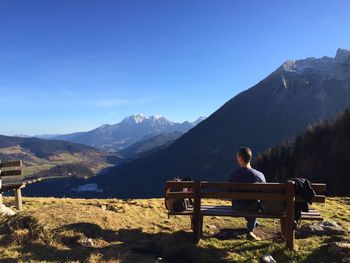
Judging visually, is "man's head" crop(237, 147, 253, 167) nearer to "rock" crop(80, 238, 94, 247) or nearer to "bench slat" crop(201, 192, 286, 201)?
"bench slat" crop(201, 192, 286, 201)

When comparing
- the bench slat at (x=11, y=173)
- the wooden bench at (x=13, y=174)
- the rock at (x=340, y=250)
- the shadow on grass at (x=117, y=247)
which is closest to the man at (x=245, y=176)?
the shadow on grass at (x=117, y=247)

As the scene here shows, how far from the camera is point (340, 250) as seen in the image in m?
11.4

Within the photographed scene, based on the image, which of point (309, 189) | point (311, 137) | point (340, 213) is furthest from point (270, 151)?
point (309, 189)

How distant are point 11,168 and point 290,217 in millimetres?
13116

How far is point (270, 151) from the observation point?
112 meters

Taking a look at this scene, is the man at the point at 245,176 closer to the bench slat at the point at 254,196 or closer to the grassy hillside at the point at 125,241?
the grassy hillside at the point at 125,241

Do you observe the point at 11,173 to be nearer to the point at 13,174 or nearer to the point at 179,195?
the point at 13,174

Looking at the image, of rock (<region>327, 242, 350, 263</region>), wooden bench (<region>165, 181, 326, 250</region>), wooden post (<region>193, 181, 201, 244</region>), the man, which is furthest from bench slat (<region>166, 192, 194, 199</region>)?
rock (<region>327, 242, 350, 263</region>)

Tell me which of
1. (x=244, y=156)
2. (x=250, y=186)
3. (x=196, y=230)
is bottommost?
(x=196, y=230)

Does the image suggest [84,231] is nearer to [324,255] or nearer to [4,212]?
[4,212]

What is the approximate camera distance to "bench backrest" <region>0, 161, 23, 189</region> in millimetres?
19250

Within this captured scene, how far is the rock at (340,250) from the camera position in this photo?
36.7 ft

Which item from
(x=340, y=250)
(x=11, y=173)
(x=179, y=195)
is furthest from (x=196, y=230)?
(x=11, y=173)

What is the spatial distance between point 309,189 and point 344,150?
96.2 meters
